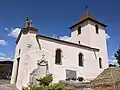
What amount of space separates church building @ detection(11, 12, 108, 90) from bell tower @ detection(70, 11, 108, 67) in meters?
1.14

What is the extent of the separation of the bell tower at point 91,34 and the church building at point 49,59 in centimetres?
114

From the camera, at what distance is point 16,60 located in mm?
19844

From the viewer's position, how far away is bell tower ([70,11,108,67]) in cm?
2516

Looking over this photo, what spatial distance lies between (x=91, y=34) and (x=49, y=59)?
10.6 meters

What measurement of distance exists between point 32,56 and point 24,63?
119cm

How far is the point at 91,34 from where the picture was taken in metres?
25.6

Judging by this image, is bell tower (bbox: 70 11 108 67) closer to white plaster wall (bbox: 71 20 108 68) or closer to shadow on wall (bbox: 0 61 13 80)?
white plaster wall (bbox: 71 20 108 68)

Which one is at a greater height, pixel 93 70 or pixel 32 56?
pixel 32 56

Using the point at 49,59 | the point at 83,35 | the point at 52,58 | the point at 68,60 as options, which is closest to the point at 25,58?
the point at 49,59

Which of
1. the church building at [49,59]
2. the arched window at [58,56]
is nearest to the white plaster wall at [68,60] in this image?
the church building at [49,59]

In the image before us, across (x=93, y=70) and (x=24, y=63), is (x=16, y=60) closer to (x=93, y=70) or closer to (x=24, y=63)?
(x=24, y=63)

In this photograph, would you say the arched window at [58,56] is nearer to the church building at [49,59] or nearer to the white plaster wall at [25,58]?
the church building at [49,59]

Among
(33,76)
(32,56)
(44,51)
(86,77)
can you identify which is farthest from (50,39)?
(86,77)

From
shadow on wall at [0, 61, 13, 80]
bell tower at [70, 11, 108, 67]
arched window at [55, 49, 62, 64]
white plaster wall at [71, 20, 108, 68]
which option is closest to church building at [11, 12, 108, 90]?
arched window at [55, 49, 62, 64]
